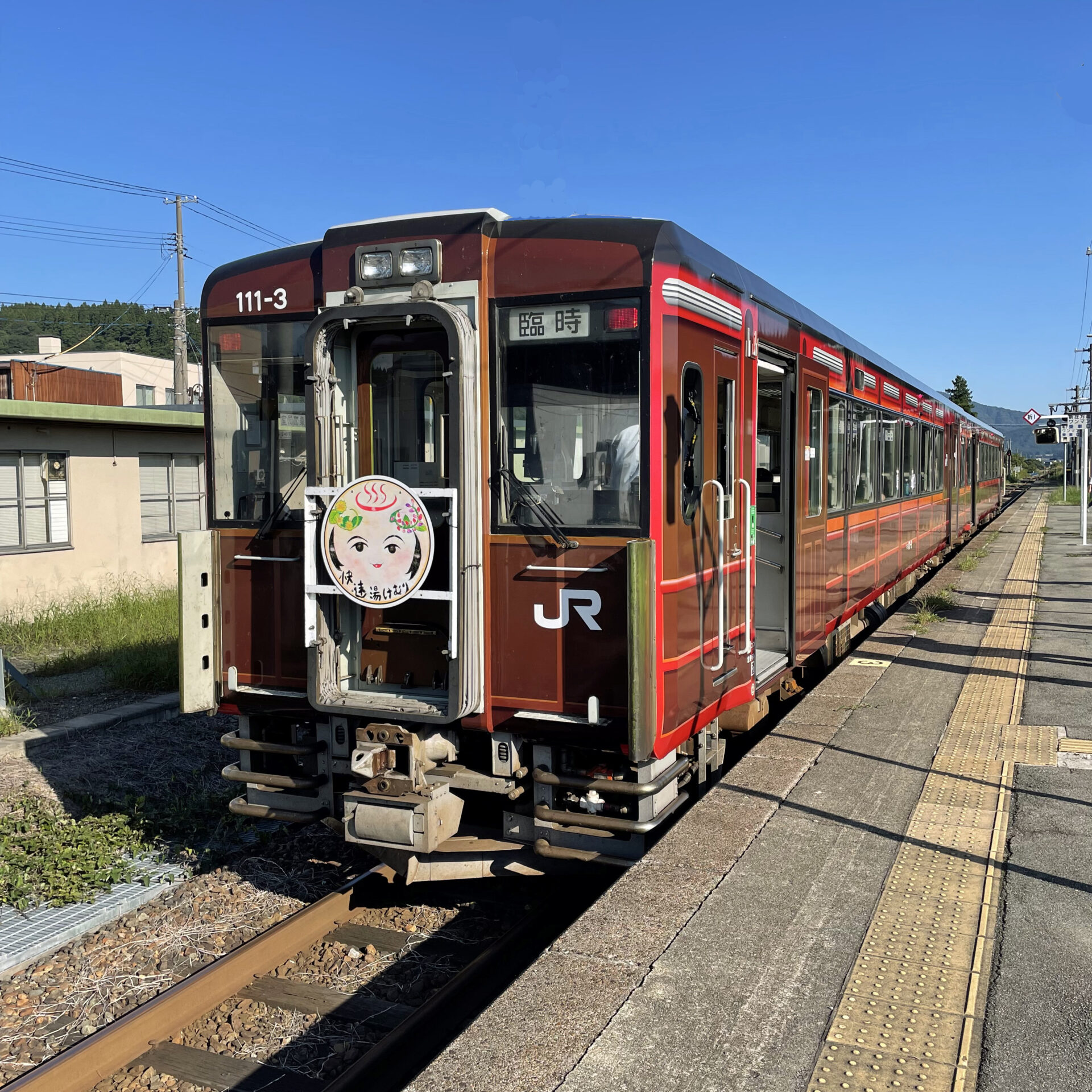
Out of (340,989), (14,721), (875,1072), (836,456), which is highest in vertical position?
(836,456)

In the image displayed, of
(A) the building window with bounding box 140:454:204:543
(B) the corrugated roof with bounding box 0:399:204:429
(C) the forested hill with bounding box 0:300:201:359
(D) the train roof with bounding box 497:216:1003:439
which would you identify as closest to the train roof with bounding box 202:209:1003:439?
(D) the train roof with bounding box 497:216:1003:439

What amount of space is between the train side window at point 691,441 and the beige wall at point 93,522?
425 inches

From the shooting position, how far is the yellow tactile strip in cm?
325

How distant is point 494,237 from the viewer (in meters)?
4.79

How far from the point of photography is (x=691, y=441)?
16.5ft

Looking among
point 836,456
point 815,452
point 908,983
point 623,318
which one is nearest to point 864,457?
point 836,456

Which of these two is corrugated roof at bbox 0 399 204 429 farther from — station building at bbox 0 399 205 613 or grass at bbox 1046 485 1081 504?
grass at bbox 1046 485 1081 504

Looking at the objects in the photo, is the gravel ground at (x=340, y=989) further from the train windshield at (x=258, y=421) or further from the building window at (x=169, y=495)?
the building window at (x=169, y=495)

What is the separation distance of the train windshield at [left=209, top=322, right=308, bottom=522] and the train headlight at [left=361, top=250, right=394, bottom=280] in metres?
0.55

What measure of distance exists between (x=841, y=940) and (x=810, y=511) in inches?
167

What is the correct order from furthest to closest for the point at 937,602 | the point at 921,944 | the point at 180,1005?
the point at 937,602, the point at 180,1005, the point at 921,944

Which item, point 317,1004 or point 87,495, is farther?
point 87,495

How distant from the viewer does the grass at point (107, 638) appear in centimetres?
1042

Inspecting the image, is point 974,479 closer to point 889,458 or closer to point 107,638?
point 889,458
